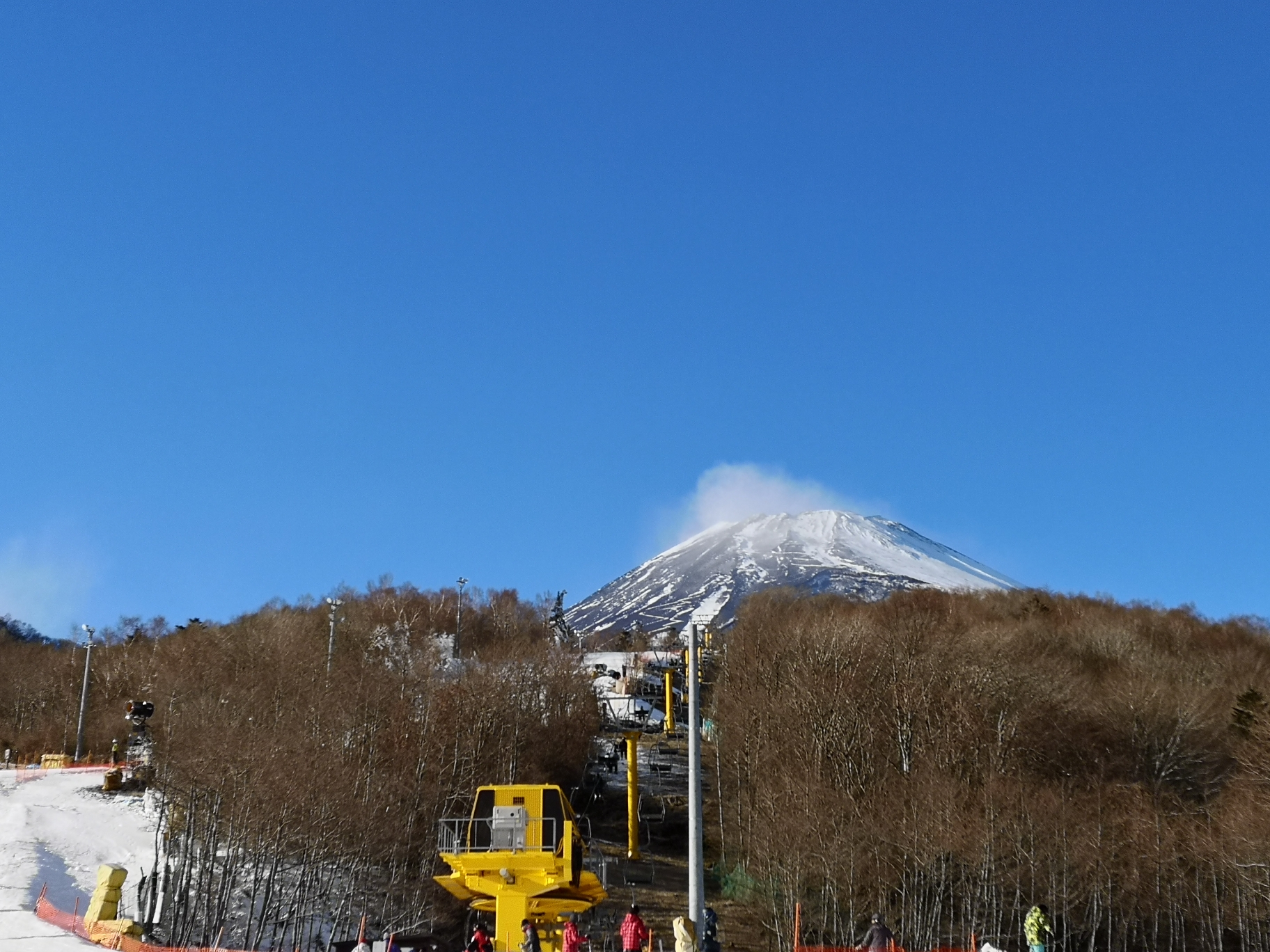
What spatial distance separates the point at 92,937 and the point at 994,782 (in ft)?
114

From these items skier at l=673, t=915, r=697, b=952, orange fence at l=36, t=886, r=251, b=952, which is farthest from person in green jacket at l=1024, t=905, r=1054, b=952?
orange fence at l=36, t=886, r=251, b=952

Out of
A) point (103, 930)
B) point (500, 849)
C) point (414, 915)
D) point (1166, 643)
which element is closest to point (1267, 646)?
A: point (1166, 643)

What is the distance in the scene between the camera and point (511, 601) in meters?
107

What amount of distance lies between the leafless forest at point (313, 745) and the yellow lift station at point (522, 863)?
11739 millimetres

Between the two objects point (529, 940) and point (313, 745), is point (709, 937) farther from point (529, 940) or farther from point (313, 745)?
point (313, 745)

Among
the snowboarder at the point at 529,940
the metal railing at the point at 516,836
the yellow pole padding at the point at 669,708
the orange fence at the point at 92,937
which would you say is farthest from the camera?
the yellow pole padding at the point at 669,708

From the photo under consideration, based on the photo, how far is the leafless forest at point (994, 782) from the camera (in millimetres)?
43938

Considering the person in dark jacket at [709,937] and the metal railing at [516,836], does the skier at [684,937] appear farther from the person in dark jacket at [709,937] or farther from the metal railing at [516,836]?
the metal railing at [516,836]

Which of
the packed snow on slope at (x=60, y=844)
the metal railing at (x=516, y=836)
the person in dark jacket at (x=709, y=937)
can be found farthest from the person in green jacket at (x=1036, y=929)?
the packed snow on slope at (x=60, y=844)

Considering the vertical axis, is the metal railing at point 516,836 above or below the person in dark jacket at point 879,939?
above

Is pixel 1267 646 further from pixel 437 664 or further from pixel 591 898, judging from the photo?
pixel 591 898

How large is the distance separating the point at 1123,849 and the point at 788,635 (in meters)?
23.6

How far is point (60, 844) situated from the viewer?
4444 cm

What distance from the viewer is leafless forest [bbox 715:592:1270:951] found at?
43.9 m
